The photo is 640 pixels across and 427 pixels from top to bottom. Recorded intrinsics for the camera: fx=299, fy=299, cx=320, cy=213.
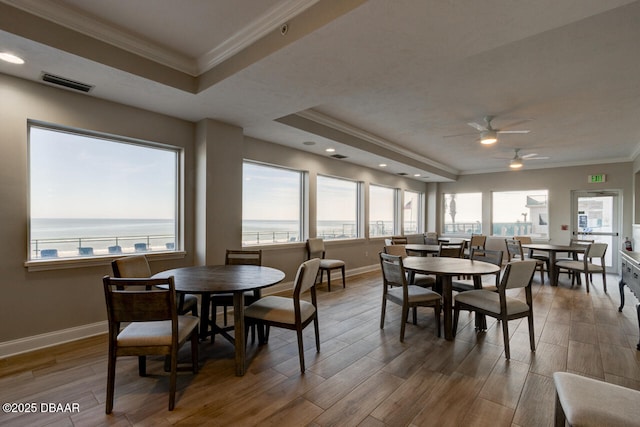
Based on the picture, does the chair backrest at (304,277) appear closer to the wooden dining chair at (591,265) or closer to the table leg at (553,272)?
the wooden dining chair at (591,265)

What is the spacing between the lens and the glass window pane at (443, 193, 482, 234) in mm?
9125

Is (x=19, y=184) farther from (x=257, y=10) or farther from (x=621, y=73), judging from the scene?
(x=621, y=73)

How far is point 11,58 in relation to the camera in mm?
2391

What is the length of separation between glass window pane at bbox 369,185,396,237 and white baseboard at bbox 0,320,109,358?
5683mm

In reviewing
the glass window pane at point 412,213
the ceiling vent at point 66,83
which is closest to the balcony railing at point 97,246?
the ceiling vent at point 66,83

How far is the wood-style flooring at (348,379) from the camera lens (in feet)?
6.30

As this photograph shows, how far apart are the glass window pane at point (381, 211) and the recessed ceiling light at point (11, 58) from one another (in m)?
6.27

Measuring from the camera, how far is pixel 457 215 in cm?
956

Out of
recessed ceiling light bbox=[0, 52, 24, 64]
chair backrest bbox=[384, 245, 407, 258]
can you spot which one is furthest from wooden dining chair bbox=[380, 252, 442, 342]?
recessed ceiling light bbox=[0, 52, 24, 64]

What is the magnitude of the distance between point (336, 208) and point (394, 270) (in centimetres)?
345

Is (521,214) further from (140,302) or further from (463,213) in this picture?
(140,302)

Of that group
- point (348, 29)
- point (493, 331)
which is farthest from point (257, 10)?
point (493, 331)

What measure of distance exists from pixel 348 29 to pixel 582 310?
487 cm

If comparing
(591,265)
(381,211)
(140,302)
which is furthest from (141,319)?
(591,265)
